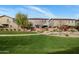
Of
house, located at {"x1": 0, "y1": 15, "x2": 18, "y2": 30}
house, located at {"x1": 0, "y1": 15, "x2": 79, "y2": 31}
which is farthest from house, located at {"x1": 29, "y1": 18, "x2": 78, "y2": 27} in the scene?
house, located at {"x1": 0, "y1": 15, "x2": 18, "y2": 30}

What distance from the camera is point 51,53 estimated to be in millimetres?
2717

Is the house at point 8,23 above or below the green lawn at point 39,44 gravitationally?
above

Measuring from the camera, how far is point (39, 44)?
2725mm

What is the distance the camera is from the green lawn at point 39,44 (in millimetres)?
2715

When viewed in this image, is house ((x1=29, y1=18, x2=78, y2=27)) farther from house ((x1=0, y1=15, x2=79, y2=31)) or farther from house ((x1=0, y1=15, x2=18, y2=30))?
house ((x1=0, y1=15, x2=18, y2=30))

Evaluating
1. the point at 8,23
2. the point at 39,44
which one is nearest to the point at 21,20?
the point at 8,23

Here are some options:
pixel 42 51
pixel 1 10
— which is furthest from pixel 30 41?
pixel 1 10

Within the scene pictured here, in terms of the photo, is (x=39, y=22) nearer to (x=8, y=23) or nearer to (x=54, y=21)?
(x=54, y=21)

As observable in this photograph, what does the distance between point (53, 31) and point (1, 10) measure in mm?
358

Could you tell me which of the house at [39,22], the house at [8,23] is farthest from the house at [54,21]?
the house at [8,23]

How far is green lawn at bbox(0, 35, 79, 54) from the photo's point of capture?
8.91 ft

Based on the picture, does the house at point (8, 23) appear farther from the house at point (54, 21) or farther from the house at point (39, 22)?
the house at point (54, 21)
